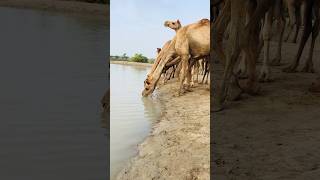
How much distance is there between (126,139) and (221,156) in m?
2.02

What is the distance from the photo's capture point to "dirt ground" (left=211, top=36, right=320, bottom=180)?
16.8ft

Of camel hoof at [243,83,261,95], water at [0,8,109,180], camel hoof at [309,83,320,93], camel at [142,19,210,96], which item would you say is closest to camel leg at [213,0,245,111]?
camel hoof at [243,83,261,95]

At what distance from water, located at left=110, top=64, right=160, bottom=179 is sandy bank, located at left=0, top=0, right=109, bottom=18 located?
87.3 feet

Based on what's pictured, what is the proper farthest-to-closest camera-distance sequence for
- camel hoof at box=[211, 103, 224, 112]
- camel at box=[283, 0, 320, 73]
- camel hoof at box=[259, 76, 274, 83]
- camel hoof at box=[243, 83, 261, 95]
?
camel at box=[283, 0, 320, 73]
camel hoof at box=[259, 76, 274, 83]
camel hoof at box=[243, 83, 261, 95]
camel hoof at box=[211, 103, 224, 112]

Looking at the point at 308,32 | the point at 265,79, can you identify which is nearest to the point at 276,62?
the point at 308,32

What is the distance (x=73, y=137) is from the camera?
7219mm

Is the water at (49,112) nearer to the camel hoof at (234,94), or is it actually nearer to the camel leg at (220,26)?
the camel hoof at (234,94)

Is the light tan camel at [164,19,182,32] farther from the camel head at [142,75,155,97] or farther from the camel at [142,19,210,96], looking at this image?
the camel head at [142,75,155,97]

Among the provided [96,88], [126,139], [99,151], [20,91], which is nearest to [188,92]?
[96,88]

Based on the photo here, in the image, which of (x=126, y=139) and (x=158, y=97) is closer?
(x=126, y=139)

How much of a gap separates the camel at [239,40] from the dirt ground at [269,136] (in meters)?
0.20

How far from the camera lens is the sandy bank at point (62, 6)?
39531 mm

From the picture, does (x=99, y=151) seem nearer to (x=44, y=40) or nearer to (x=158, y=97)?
(x=158, y=97)

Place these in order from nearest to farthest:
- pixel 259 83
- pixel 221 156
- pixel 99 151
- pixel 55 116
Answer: pixel 221 156 < pixel 99 151 < pixel 55 116 < pixel 259 83
